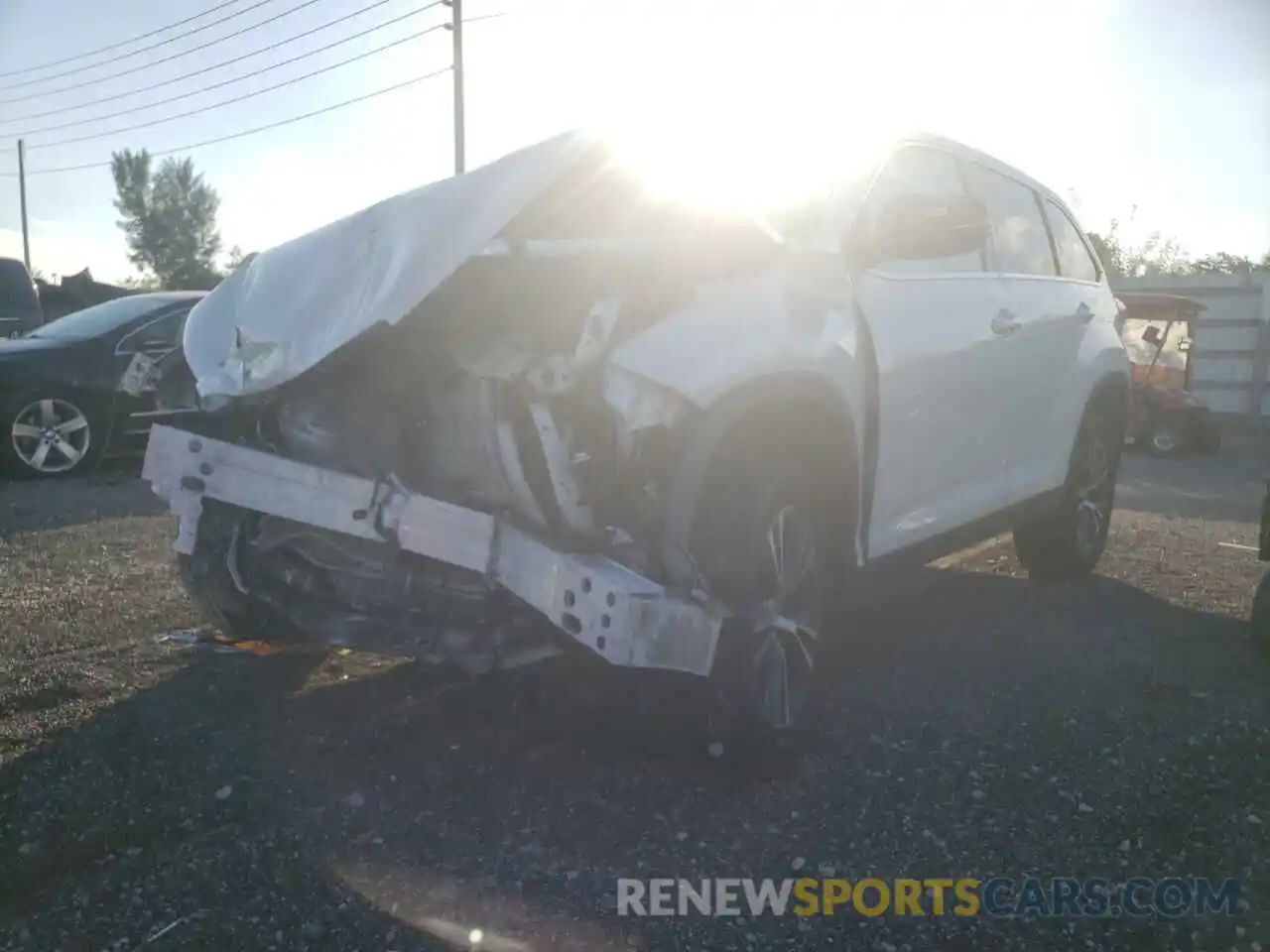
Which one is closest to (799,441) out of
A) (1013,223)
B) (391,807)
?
(391,807)

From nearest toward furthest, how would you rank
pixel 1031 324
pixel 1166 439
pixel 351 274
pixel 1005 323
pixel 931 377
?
pixel 351 274, pixel 931 377, pixel 1005 323, pixel 1031 324, pixel 1166 439

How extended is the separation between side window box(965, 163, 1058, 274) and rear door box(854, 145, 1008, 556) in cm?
23

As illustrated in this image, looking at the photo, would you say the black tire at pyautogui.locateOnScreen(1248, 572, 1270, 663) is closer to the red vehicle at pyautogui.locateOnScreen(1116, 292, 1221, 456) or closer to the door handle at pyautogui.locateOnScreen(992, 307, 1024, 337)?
the door handle at pyautogui.locateOnScreen(992, 307, 1024, 337)

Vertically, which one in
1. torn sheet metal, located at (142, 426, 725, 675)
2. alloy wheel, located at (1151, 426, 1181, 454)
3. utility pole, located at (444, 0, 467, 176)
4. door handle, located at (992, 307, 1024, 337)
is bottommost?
alloy wheel, located at (1151, 426, 1181, 454)

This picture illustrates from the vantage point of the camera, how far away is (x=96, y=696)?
157 inches

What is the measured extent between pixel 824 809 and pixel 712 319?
1326 mm

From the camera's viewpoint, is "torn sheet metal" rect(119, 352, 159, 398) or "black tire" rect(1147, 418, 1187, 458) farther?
"black tire" rect(1147, 418, 1187, 458)

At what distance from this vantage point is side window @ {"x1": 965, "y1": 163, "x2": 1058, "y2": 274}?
5065 millimetres

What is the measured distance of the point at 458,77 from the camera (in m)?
21.6

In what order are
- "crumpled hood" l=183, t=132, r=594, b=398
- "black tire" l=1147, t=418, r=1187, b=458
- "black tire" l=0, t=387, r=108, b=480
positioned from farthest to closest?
"black tire" l=1147, t=418, r=1187, b=458, "black tire" l=0, t=387, r=108, b=480, "crumpled hood" l=183, t=132, r=594, b=398

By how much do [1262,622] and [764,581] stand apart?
265cm

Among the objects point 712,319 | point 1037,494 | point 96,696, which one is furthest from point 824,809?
point 1037,494

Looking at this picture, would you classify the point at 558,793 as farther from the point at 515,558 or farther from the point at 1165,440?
the point at 1165,440

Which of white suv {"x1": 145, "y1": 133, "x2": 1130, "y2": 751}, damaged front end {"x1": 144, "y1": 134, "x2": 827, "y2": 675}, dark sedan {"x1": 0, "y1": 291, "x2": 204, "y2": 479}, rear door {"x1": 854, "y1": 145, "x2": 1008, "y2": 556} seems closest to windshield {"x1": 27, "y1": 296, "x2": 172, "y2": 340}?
dark sedan {"x1": 0, "y1": 291, "x2": 204, "y2": 479}
